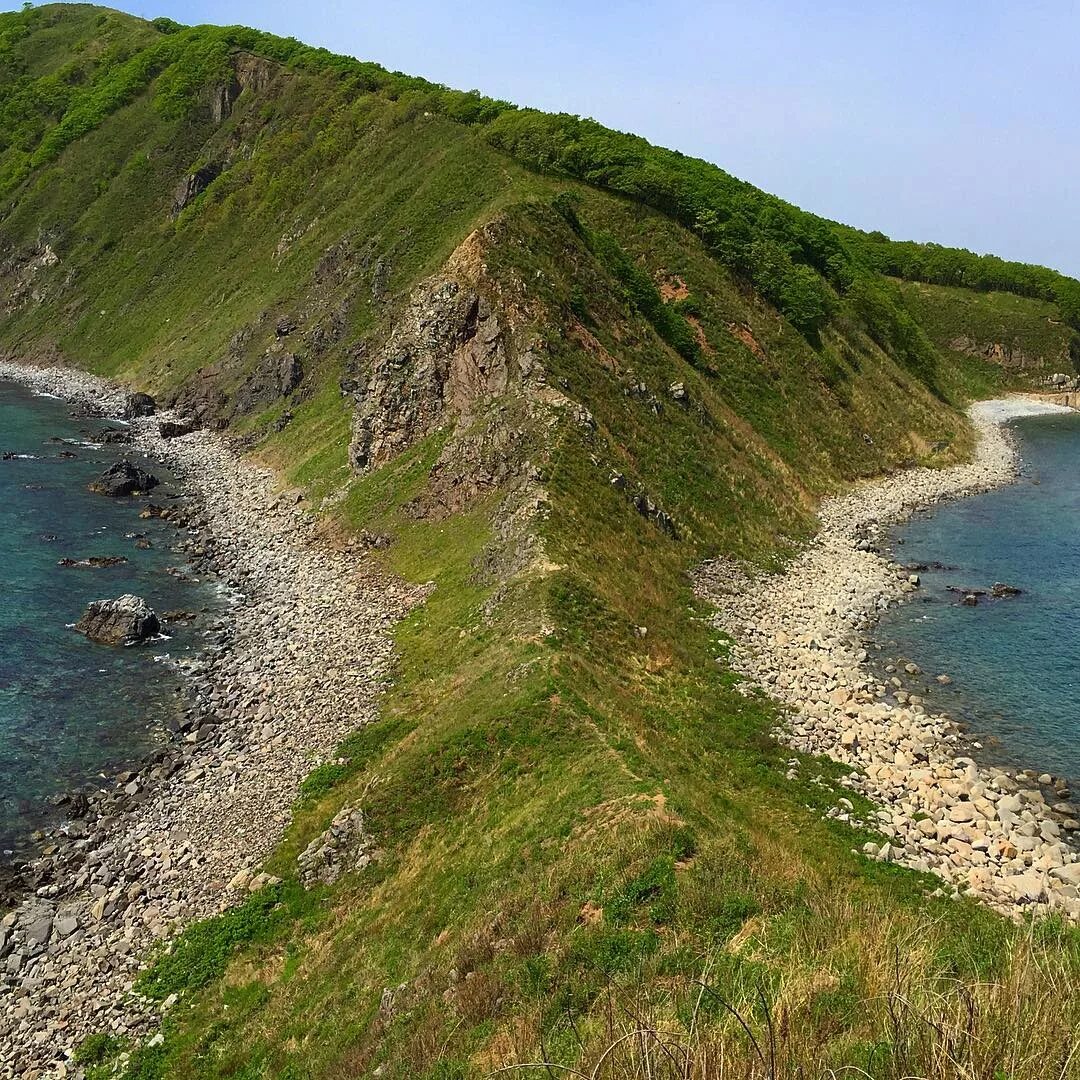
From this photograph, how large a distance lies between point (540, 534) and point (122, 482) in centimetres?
4897

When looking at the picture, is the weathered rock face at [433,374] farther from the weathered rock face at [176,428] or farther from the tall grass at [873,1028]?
the tall grass at [873,1028]

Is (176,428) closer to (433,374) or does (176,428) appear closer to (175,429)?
(175,429)

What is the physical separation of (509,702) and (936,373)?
4430 inches

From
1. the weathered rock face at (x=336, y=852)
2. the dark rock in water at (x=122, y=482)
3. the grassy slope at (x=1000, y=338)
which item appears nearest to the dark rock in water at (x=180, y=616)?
the weathered rock face at (x=336, y=852)

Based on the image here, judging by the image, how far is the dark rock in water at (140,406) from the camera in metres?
98.2

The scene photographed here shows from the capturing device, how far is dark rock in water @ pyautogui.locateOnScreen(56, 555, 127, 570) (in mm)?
54691

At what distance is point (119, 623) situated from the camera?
44.0 metres

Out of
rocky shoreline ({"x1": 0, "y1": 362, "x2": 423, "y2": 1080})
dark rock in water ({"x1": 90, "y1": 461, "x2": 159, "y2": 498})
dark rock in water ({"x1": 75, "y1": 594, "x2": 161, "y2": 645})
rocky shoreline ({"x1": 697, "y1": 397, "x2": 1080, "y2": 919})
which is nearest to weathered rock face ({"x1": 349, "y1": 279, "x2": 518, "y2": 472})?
rocky shoreline ({"x1": 0, "y1": 362, "x2": 423, "y2": 1080})

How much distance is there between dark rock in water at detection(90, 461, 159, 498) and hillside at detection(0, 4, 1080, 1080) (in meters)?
11.5

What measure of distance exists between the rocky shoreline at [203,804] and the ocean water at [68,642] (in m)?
1.85

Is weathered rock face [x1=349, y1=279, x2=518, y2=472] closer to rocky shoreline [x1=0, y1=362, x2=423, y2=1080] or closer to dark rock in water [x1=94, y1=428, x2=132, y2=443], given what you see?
rocky shoreline [x1=0, y1=362, x2=423, y2=1080]

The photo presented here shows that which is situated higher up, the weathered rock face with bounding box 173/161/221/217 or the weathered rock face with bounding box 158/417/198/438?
the weathered rock face with bounding box 173/161/221/217

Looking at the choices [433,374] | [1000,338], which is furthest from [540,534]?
[1000,338]

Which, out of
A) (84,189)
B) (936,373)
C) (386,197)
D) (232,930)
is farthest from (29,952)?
(84,189)
